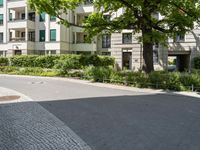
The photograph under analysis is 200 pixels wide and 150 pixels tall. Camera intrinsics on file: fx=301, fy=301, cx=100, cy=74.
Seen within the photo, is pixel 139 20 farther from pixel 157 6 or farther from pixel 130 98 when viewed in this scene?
pixel 130 98

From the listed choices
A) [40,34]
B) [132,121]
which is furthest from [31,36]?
[132,121]

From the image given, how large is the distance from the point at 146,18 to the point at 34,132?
576 inches

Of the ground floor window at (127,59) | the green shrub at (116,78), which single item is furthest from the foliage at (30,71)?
the ground floor window at (127,59)

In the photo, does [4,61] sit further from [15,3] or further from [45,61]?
[15,3]

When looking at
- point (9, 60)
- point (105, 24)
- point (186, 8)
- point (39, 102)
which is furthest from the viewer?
point (9, 60)

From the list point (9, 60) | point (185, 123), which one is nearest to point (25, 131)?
point (185, 123)

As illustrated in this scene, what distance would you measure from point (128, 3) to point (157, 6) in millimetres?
1953

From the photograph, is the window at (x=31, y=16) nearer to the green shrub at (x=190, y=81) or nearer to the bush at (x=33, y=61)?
the bush at (x=33, y=61)

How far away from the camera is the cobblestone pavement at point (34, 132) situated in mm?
6602

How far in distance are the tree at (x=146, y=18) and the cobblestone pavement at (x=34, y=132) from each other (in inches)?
467

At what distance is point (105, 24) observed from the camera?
21.8 m

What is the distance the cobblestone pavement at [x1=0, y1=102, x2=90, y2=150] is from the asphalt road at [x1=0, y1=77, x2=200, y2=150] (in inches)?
12.2

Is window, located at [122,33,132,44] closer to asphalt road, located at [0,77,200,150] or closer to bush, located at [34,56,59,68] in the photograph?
bush, located at [34,56,59,68]

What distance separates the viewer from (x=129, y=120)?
9.21m
